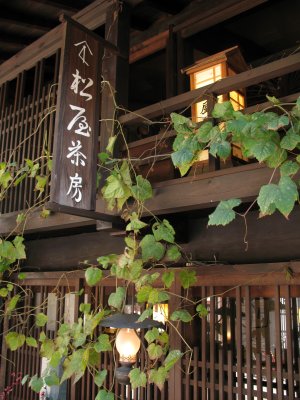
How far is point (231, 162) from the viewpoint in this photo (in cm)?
497

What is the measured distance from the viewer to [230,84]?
4.14 meters

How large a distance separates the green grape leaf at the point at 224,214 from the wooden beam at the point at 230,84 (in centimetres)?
131

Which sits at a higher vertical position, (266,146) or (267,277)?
(266,146)

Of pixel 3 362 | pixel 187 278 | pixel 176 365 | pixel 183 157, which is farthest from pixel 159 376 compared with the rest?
pixel 3 362

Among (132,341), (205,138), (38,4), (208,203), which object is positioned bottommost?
(132,341)

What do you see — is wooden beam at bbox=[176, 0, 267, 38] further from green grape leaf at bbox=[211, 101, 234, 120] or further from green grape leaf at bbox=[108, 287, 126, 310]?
green grape leaf at bbox=[108, 287, 126, 310]

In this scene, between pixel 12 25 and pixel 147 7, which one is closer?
pixel 147 7

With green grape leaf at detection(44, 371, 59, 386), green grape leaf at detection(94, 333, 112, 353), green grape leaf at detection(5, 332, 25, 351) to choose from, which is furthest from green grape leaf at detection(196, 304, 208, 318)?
green grape leaf at detection(5, 332, 25, 351)

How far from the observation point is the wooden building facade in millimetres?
4281

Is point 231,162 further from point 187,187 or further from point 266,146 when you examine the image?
point 266,146

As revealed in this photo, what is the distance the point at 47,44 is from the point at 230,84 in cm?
358

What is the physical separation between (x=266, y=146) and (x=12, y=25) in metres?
5.47

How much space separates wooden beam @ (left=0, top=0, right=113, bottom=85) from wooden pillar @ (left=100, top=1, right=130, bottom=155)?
0.25m

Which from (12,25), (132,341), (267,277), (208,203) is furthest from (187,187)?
(12,25)
